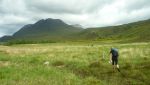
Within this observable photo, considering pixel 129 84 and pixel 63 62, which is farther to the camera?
pixel 63 62

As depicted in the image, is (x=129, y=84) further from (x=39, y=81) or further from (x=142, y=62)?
(x=142, y=62)

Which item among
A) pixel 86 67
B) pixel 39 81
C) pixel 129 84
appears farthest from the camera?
pixel 86 67

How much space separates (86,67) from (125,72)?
4.60m

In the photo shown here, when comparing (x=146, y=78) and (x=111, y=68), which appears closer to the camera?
(x=146, y=78)

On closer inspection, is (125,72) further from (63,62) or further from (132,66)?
(63,62)

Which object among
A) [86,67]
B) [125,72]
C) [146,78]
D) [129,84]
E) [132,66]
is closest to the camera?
[129,84]

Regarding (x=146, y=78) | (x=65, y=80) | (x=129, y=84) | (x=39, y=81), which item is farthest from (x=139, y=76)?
(x=39, y=81)

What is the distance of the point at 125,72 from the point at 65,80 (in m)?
5.73

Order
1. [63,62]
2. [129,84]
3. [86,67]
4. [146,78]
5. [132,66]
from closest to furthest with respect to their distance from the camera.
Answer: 1. [129,84]
2. [146,78]
3. [132,66]
4. [86,67]
5. [63,62]

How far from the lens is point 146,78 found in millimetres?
19766

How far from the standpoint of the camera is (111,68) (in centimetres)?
2416

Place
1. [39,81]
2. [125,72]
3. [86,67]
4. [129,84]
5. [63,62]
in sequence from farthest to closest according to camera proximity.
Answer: [63,62], [86,67], [125,72], [129,84], [39,81]

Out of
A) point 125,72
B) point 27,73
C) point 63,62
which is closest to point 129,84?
point 125,72

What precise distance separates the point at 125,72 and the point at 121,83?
11.5 feet
